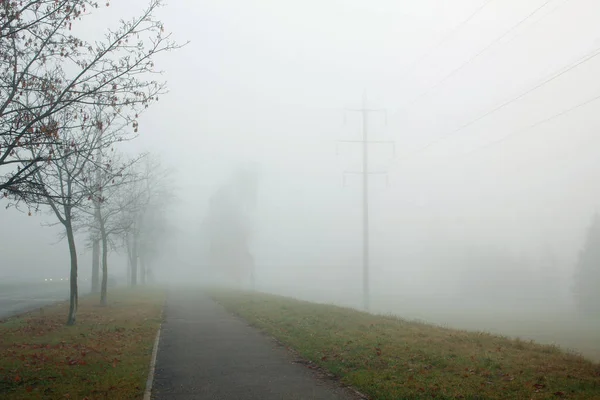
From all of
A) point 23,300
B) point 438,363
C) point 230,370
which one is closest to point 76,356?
point 230,370

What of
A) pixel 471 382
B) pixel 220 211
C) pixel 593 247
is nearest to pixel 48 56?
pixel 471 382

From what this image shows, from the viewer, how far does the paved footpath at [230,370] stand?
8.83 meters

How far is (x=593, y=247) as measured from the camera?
6412 cm

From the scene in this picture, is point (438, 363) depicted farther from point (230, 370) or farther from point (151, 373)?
point (151, 373)

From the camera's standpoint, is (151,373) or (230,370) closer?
(151,373)

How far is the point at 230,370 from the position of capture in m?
10.9

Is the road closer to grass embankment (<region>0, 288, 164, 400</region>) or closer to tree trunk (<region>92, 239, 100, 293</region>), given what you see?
tree trunk (<region>92, 239, 100, 293</region>)

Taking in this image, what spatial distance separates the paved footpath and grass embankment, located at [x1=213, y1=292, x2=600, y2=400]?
643 millimetres

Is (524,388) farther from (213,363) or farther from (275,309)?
(275,309)

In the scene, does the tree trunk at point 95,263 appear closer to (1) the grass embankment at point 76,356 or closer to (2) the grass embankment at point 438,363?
(1) the grass embankment at point 76,356

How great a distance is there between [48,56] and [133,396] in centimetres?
693

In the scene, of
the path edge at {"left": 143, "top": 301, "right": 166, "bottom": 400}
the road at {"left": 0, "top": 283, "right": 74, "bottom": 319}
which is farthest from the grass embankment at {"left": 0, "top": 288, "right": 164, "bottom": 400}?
the road at {"left": 0, "top": 283, "right": 74, "bottom": 319}

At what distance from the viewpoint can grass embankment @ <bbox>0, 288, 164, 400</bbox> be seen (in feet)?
29.5

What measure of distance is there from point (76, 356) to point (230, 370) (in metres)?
4.05
